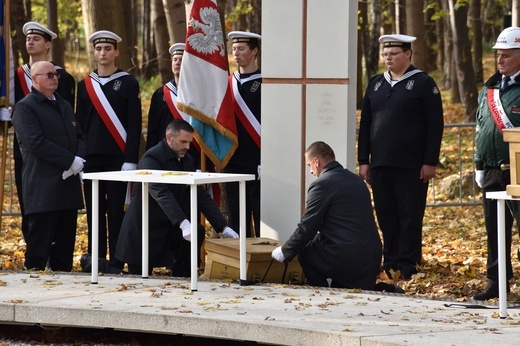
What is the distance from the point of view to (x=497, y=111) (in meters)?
9.04

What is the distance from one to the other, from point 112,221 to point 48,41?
6.05ft

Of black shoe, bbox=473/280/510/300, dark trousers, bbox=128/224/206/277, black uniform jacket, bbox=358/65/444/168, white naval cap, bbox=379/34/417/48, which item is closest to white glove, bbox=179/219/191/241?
dark trousers, bbox=128/224/206/277

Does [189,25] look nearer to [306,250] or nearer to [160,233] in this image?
[160,233]

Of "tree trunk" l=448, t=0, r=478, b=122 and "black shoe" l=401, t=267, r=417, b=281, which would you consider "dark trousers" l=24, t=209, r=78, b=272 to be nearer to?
"black shoe" l=401, t=267, r=417, b=281

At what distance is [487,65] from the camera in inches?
1709

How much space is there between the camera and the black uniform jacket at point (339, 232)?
9.14 metres

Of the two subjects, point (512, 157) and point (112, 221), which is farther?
point (112, 221)

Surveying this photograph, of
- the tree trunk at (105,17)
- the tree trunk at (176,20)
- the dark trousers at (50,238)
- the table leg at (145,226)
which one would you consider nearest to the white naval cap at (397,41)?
the table leg at (145,226)

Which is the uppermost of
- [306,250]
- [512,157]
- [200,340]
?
[512,157]

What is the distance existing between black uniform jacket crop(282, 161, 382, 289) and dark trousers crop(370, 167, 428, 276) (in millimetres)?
1456

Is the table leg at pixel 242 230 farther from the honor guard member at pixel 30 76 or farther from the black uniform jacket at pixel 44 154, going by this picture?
the honor guard member at pixel 30 76

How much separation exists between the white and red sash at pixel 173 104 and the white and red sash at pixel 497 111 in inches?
122

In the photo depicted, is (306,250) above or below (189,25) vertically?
below

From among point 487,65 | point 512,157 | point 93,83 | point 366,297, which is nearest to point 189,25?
point 93,83
